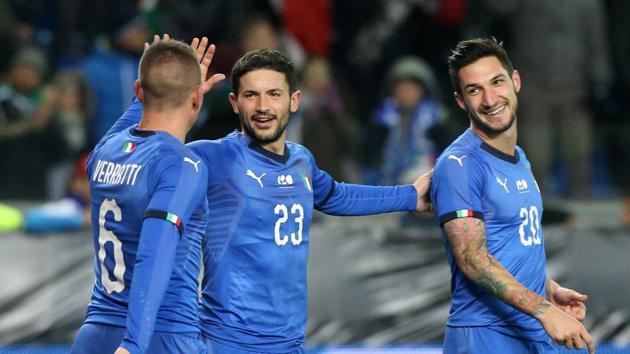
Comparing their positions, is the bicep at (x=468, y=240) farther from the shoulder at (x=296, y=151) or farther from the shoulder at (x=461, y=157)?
the shoulder at (x=296, y=151)

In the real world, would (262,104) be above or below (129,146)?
above

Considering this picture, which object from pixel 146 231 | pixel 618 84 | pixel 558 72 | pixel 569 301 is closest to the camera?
pixel 146 231

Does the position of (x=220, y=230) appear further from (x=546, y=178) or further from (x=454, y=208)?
(x=546, y=178)

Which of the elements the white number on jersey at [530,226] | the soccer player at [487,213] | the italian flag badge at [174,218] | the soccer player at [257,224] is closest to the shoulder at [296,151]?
the soccer player at [257,224]

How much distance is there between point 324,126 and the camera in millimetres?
10750

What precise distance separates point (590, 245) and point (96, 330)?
4717mm

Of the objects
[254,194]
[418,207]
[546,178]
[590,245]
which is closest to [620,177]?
[546,178]

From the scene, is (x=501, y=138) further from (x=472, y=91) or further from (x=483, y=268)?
(x=483, y=268)

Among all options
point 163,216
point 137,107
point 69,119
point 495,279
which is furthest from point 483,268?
point 69,119

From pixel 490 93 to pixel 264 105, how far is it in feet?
3.31

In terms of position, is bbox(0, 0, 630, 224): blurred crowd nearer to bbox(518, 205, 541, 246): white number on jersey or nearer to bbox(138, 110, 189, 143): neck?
bbox(518, 205, 541, 246): white number on jersey

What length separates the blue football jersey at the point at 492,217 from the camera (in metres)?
5.69

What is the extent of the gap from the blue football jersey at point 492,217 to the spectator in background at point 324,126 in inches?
189

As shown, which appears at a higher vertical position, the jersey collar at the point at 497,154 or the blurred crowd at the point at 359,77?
the blurred crowd at the point at 359,77
